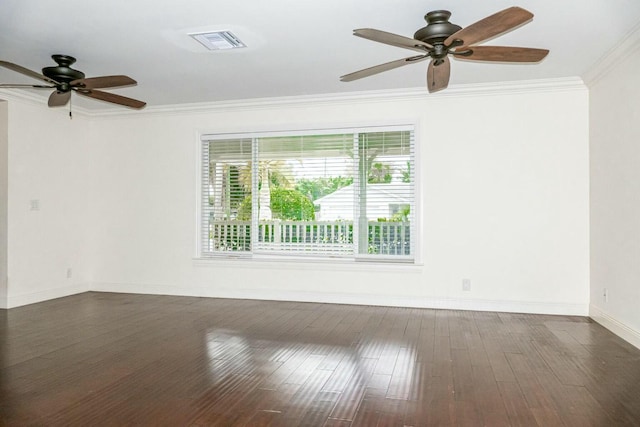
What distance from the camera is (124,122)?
6395 millimetres

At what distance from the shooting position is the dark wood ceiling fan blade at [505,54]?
127 inches

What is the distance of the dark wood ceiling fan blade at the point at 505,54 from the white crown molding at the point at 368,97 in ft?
5.67

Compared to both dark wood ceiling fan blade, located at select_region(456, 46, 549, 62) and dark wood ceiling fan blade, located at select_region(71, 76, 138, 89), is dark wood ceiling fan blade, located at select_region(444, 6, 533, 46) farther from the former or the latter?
dark wood ceiling fan blade, located at select_region(71, 76, 138, 89)

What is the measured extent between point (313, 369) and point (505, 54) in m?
2.58

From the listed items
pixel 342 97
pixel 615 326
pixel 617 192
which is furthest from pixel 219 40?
pixel 615 326

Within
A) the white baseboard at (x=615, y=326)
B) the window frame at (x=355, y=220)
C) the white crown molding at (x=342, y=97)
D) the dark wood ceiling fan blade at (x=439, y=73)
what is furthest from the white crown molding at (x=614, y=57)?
the white baseboard at (x=615, y=326)

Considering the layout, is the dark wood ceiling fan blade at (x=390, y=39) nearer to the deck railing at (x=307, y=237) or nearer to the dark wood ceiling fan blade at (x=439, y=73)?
the dark wood ceiling fan blade at (x=439, y=73)

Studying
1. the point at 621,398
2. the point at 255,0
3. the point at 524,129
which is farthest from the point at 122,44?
the point at 621,398

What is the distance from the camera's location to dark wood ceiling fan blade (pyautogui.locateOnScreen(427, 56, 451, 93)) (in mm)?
3451

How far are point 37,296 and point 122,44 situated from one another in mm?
3466

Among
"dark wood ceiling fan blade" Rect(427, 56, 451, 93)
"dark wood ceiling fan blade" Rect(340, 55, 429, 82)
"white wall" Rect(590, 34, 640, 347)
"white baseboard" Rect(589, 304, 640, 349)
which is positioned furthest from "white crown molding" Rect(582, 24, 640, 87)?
"white baseboard" Rect(589, 304, 640, 349)

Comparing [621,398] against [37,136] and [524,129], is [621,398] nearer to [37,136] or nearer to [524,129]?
[524,129]

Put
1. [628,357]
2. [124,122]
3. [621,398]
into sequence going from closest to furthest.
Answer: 1. [621,398]
2. [628,357]
3. [124,122]

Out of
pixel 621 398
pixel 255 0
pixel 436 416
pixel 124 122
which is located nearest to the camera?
A: pixel 436 416
